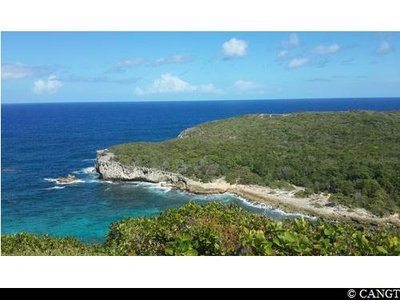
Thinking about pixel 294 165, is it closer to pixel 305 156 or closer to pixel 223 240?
pixel 305 156

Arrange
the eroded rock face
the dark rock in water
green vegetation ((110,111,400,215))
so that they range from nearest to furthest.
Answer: green vegetation ((110,111,400,215)) → the eroded rock face → the dark rock in water

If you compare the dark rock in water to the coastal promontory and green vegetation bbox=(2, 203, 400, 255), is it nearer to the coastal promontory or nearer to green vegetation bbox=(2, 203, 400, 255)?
the coastal promontory

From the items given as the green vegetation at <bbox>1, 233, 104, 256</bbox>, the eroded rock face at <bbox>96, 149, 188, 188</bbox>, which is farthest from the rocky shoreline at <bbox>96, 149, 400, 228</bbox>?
the green vegetation at <bbox>1, 233, 104, 256</bbox>

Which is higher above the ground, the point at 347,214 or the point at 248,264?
the point at 248,264

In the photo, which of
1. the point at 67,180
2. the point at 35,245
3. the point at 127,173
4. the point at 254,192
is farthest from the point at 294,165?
the point at 35,245
